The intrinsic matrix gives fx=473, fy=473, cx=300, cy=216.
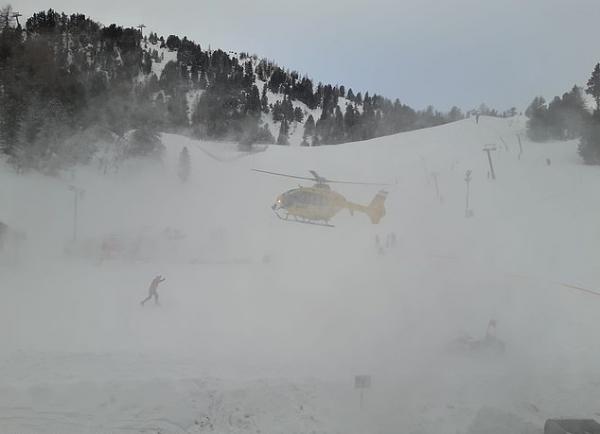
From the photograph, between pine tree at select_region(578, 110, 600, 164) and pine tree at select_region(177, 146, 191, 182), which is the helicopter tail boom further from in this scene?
pine tree at select_region(578, 110, 600, 164)

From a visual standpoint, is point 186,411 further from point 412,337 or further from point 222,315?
point 412,337

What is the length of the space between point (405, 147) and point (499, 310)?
83.7ft

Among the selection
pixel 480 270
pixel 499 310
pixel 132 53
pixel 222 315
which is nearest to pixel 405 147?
pixel 480 270

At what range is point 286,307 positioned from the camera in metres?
10.7

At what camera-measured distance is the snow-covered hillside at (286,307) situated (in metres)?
6.43

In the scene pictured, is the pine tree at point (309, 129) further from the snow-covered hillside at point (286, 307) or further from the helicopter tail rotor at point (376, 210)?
the helicopter tail rotor at point (376, 210)

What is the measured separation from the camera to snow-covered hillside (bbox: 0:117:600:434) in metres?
6.43

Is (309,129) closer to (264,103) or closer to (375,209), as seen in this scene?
(264,103)

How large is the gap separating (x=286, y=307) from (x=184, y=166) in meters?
13.6

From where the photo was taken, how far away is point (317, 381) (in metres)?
7.20

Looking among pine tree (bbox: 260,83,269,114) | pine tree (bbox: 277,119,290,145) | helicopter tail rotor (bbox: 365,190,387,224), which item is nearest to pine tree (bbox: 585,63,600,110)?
helicopter tail rotor (bbox: 365,190,387,224)

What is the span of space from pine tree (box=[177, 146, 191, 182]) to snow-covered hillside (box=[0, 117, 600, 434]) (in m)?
0.49

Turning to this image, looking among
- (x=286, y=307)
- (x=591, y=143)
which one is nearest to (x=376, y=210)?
(x=286, y=307)

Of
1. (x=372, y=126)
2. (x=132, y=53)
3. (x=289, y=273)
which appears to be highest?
(x=132, y=53)
